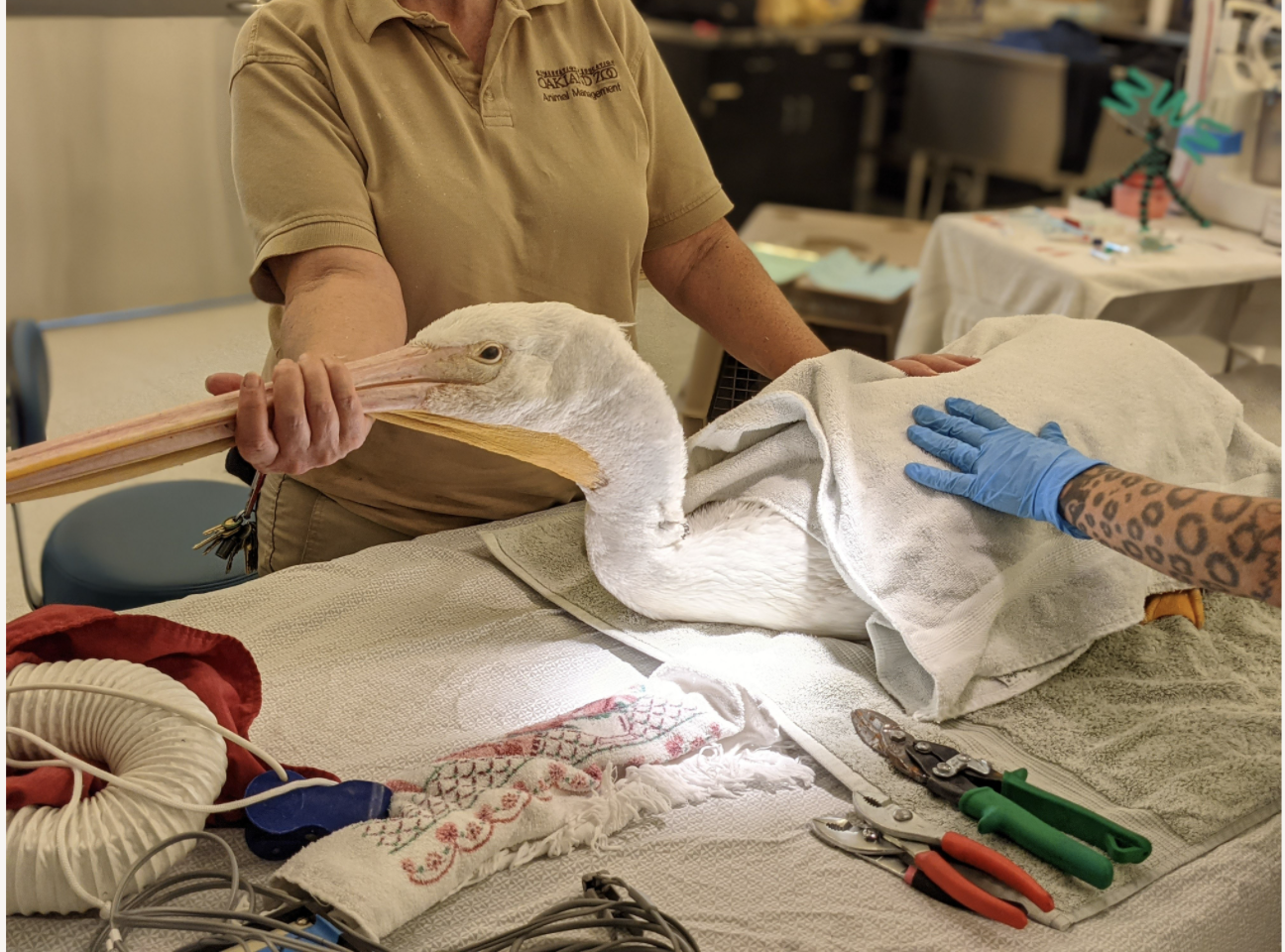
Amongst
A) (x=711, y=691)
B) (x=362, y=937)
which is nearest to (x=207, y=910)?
(x=362, y=937)

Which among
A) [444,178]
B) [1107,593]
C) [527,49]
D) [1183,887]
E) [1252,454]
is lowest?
[1183,887]

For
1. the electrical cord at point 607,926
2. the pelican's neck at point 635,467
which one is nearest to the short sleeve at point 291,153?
the pelican's neck at point 635,467

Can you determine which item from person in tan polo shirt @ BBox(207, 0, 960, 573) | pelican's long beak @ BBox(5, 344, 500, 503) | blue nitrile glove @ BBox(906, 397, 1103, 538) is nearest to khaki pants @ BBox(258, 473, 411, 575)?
person in tan polo shirt @ BBox(207, 0, 960, 573)

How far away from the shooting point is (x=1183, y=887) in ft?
2.99

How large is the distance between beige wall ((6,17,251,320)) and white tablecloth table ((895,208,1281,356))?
53.1 inches

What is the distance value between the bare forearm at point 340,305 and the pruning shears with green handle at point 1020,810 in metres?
0.60

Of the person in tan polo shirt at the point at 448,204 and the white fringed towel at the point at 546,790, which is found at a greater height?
the person in tan polo shirt at the point at 448,204

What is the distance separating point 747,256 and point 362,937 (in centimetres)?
98

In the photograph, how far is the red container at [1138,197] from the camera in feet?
8.70

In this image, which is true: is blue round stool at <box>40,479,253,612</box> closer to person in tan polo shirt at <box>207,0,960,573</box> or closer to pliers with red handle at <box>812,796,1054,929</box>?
person in tan polo shirt at <box>207,0,960,573</box>

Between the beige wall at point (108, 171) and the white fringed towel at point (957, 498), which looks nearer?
the white fringed towel at point (957, 498)

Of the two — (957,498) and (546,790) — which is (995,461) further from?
(546,790)

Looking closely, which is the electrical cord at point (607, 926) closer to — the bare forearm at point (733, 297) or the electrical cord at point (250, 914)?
the electrical cord at point (250, 914)

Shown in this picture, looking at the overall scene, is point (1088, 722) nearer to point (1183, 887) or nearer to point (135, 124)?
point (1183, 887)
